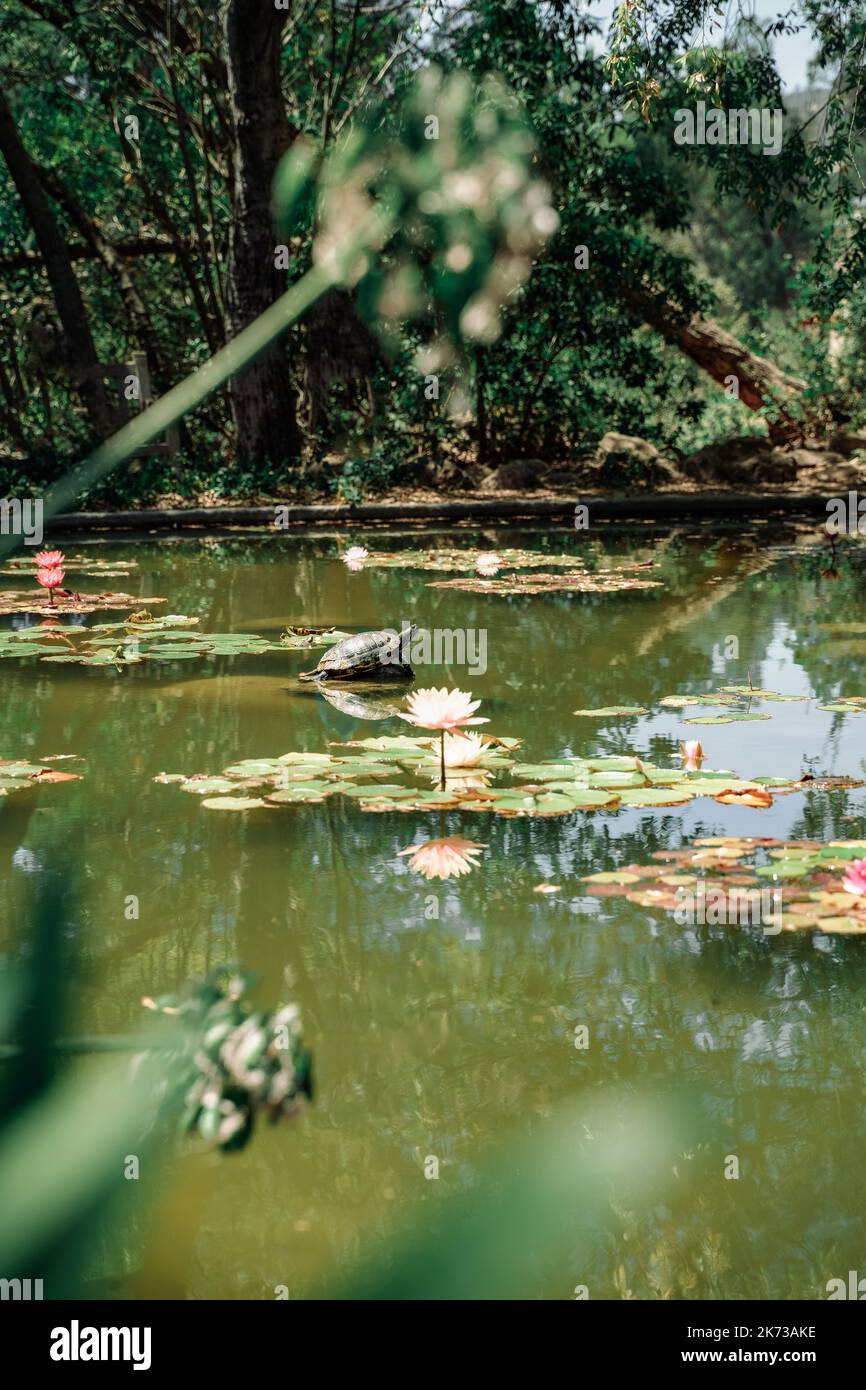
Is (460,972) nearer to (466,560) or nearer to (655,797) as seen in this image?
(655,797)

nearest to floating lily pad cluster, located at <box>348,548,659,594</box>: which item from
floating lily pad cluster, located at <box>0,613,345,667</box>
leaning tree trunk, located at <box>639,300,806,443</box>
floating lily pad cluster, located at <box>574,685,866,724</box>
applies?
floating lily pad cluster, located at <box>0,613,345,667</box>

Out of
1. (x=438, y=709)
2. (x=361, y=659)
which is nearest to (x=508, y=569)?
(x=361, y=659)

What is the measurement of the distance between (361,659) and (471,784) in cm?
165

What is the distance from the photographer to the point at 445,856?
3.51 metres

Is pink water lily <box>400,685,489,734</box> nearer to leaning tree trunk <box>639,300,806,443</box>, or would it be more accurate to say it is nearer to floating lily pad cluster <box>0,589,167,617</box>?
floating lily pad cluster <box>0,589,167,617</box>

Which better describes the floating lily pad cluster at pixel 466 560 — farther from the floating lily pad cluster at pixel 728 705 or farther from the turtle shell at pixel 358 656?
the floating lily pad cluster at pixel 728 705

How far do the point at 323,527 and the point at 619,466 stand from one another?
10.2 feet

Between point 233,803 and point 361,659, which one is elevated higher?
point 361,659

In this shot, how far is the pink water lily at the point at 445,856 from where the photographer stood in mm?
3414

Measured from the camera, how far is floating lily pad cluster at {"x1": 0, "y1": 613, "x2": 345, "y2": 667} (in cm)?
607

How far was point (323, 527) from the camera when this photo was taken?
473 inches

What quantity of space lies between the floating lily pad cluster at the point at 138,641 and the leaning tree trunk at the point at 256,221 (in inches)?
284

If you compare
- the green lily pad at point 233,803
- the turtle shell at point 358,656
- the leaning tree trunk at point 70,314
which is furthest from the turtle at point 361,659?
the leaning tree trunk at point 70,314

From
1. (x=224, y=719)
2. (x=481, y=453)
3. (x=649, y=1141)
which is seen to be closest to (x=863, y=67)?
(x=481, y=453)
